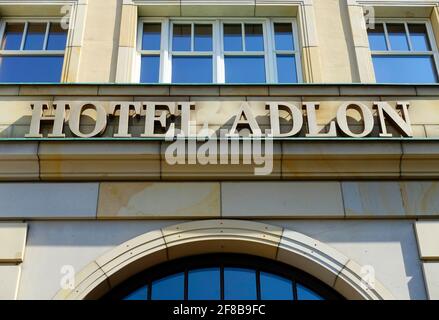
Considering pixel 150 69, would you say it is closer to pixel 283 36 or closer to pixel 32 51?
pixel 32 51

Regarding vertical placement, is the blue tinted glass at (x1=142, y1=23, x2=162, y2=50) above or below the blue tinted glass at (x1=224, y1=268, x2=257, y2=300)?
above

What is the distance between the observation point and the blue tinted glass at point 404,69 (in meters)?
9.31

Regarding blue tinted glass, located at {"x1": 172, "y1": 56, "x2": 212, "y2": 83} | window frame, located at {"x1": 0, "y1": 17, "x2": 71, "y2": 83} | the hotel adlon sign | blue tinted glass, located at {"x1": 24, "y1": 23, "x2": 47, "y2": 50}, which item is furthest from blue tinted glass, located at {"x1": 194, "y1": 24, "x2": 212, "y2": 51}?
blue tinted glass, located at {"x1": 24, "y1": 23, "x2": 47, "y2": 50}

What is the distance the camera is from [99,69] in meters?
8.91

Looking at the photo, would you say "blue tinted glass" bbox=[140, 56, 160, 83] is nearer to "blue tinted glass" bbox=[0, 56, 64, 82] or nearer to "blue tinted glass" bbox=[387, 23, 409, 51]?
"blue tinted glass" bbox=[0, 56, 64, 82]

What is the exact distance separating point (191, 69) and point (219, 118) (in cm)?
179

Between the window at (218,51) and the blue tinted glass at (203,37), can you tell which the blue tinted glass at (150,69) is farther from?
the blue tinted glass at (203,37)

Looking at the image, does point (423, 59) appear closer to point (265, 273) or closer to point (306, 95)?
point (306, 95)

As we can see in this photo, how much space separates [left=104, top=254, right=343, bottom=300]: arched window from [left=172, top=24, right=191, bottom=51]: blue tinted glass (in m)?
3.98

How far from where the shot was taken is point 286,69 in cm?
935

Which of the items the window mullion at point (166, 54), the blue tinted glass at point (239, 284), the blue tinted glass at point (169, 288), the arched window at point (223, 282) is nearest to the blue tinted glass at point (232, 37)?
the window mullion at point (166, 54)

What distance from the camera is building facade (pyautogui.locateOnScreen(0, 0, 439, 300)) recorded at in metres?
6.90

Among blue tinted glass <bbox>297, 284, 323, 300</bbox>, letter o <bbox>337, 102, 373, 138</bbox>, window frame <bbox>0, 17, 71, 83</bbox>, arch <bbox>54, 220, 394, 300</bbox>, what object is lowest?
blue tinted glass <bbox>297, 284, 323, 300</bbox>
